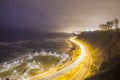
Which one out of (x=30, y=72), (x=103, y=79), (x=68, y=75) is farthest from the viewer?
(x=30, y=72)

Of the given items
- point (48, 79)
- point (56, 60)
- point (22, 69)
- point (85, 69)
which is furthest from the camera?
point (56, 60)

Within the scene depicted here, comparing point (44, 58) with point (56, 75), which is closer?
point (56, 75)

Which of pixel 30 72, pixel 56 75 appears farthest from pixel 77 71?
pixel 30 72

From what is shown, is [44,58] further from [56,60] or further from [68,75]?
[68,75]

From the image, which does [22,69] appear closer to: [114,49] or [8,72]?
[8,72]

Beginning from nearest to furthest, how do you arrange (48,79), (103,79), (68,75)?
(103,79) → (48,79) → (68,75)

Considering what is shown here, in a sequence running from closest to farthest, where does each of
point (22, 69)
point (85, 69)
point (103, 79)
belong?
1. point (103, 79)
2. point (85, 69)
3. point (22, 69)

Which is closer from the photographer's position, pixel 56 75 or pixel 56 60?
pixel 56 75

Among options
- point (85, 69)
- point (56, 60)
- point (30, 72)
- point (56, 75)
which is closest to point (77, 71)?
point (85, 69)

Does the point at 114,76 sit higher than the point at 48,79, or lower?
higher
